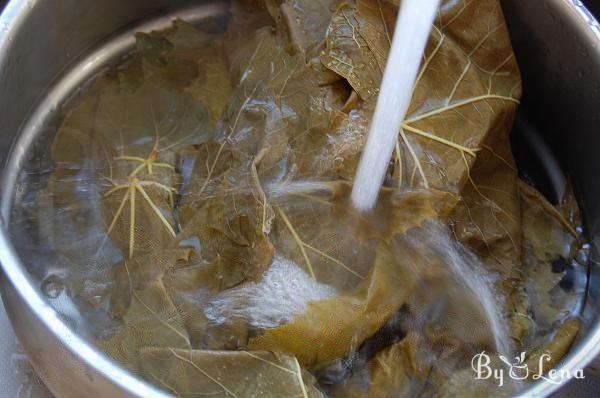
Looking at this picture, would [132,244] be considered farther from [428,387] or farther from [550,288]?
[550,288]

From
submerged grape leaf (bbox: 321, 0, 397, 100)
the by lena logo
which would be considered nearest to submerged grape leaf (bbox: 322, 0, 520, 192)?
submerged grape leaf (bbox: 321, 0, 397, 100)

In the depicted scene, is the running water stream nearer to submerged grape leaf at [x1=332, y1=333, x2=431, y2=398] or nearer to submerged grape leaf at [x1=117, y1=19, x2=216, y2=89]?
submerged grape leaf at [x1=332, y1=333, x2=431, y2=398]

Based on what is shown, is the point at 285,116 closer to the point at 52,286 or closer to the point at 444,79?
the point at 444,79

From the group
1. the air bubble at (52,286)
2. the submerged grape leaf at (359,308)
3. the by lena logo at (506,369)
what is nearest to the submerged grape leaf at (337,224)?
the submerged grape leaf at (359,308)

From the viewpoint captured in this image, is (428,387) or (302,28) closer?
(428,387)

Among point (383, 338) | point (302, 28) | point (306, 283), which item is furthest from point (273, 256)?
point (302, 28)

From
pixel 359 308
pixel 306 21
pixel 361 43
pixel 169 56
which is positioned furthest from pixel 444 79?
pixel 169 56
